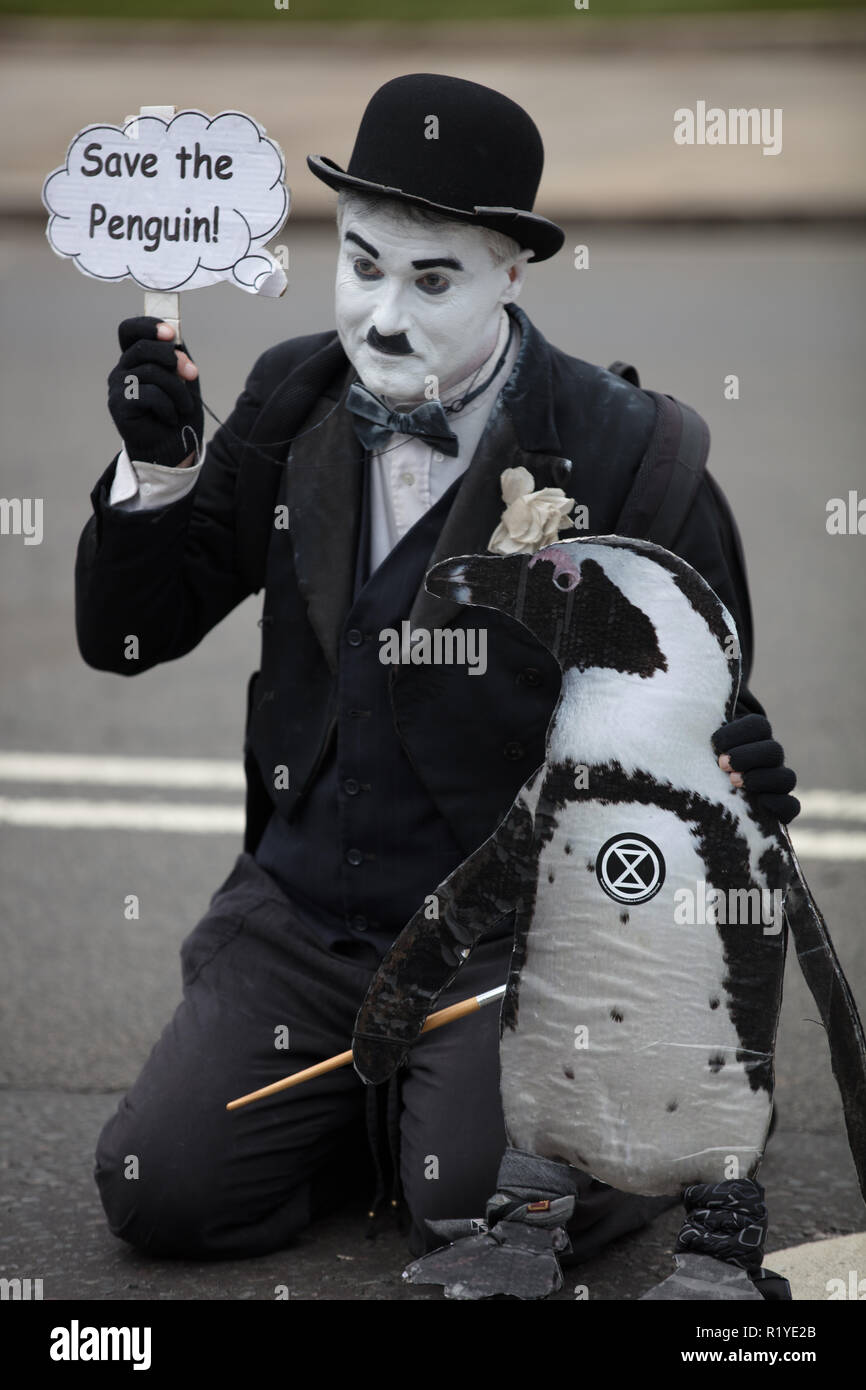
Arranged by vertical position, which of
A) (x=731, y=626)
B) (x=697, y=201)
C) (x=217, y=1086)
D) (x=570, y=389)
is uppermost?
(x=697, y=201)

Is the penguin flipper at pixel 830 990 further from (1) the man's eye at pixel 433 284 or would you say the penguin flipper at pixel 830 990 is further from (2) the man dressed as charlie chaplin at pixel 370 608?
(1) the man's eye at pixel 433 284

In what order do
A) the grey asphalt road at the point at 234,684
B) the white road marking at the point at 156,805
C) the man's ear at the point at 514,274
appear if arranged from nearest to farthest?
1. the man's ear at the point at 514,274
2. the grey asphalt road at the point at 234,684
3. the white road marking at the point at 156,805

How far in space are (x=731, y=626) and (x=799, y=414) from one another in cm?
610

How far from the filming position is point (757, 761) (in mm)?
2457

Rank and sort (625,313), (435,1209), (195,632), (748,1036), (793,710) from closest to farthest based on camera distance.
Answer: (748,1036) → (435,1209) → (195,632) → (793,710) → (625,313)

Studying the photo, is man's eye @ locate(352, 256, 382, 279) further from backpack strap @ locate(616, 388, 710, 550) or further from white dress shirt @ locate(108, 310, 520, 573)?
backpack strap @ locate(616, 388, 710, 550)

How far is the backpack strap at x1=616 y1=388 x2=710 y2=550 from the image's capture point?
2848 millimetres

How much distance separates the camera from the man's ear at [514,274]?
2.80 meters

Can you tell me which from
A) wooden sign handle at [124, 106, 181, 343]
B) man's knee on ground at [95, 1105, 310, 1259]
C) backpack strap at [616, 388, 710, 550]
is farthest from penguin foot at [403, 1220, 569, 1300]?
wooden sign handle at [124, 106, 181, 343]

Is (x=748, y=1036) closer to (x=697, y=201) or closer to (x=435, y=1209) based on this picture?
(x=435, y=1209)

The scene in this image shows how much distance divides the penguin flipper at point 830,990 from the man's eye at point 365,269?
105cm

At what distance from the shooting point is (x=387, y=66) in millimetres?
14766

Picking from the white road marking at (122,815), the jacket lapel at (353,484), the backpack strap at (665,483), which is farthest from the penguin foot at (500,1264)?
the white road marking at (122,815)

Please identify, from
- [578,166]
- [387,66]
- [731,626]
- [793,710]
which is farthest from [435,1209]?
[387,66]
